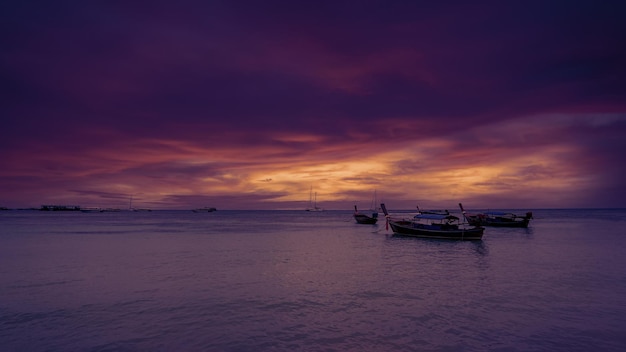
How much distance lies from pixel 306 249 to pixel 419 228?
2222cm

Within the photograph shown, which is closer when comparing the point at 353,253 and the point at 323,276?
the point at 323,276

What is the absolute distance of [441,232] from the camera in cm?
5534

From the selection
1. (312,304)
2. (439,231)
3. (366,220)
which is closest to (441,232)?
(439,231)

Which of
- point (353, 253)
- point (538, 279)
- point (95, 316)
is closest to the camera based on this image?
point (95, 316)

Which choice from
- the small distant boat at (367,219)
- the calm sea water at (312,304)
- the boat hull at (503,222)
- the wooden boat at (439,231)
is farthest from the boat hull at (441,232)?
the small distant boat at (367,219)

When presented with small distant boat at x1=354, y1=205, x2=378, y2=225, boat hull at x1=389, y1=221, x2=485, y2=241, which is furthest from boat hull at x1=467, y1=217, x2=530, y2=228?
boat hull at x1=389, y1=221, x2=485, y2=241

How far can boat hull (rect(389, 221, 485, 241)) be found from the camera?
54.6 m

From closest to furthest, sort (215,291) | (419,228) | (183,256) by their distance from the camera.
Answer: (215,291) → (183,256) → (419,228)

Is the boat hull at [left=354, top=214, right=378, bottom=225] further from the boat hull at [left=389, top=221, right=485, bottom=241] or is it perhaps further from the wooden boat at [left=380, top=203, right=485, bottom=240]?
the boat hull at [left=389, top=221, right=485, bottom=241]

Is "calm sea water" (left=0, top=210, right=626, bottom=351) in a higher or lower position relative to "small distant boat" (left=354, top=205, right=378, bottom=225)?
lower

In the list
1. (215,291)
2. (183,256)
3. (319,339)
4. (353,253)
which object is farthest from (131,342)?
(353,253)

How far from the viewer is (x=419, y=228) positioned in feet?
192

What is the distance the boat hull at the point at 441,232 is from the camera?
5456 cm

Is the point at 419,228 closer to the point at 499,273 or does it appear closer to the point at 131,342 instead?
the point at 499,273
